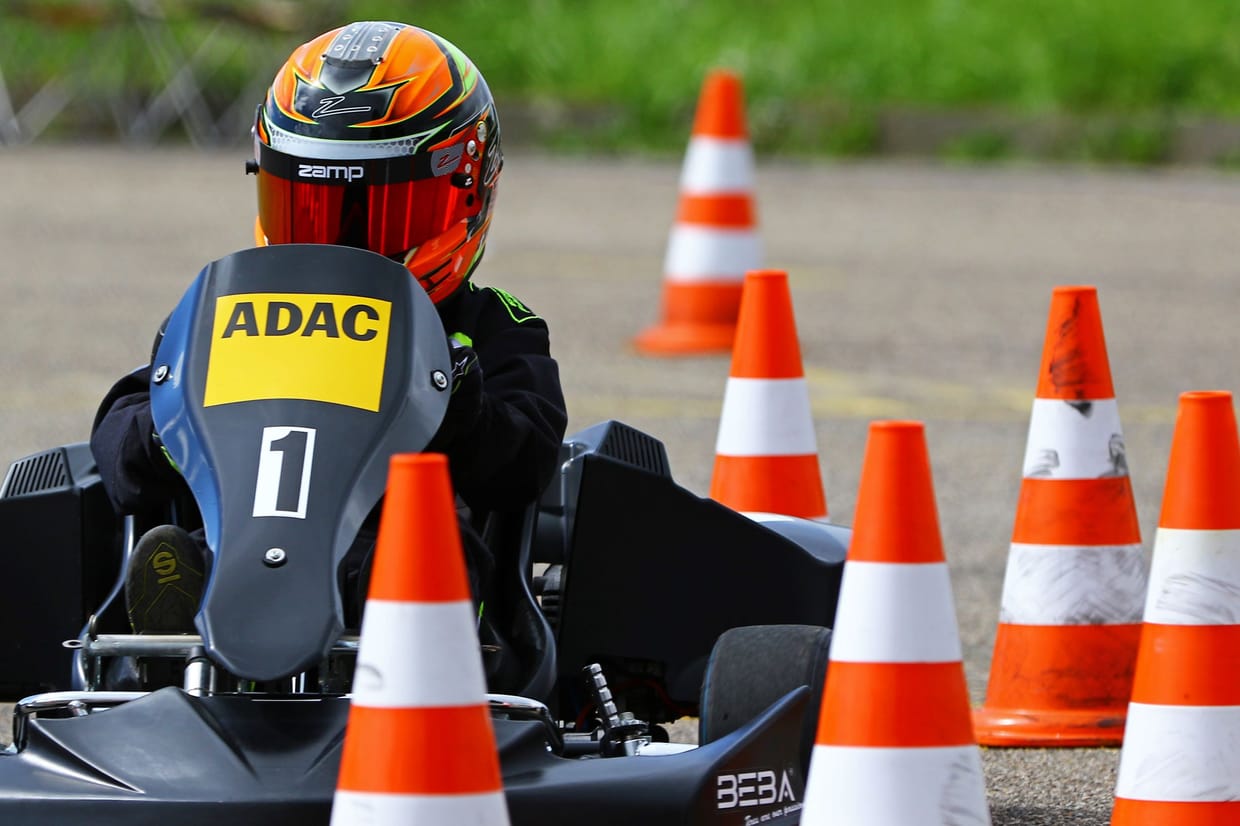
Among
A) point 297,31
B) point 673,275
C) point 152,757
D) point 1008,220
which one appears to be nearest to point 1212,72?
point 1008,220

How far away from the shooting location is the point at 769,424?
5637 millimetres

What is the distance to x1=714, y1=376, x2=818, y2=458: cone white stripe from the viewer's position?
564cm

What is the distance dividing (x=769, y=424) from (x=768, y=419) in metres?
0.01

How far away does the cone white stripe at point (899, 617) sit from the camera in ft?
11.2

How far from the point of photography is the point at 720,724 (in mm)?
3811

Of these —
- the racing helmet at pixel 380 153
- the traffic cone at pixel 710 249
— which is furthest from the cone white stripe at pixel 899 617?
the traffic cone at pixel 710 249

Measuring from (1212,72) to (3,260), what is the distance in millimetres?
8396

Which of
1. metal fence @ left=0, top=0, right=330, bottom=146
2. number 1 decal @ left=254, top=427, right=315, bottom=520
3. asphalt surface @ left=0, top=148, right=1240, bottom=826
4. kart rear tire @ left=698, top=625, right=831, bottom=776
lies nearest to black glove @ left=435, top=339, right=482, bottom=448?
number 1 decal @ left=254, top=427, right=315, bottom=520

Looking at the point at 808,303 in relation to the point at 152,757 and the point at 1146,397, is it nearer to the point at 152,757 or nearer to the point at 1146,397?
the point at 1146,397

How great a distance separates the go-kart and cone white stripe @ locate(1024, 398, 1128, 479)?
557mm

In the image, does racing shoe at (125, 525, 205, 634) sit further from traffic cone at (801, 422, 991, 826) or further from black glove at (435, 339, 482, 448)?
traffic cone at (801, 422, 991, 826)

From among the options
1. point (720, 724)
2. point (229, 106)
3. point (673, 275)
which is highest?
point (229, 106)

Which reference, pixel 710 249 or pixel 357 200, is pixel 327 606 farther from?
pixel 710 249

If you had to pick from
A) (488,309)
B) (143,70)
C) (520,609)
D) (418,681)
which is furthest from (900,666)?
(143,70)
